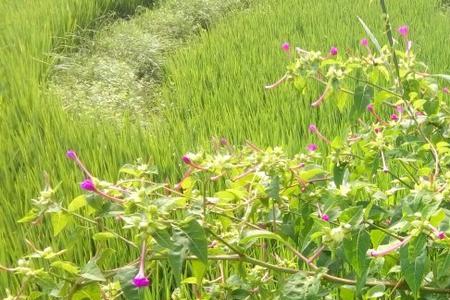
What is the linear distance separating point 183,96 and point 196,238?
2184 mm

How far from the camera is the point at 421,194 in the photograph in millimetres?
781

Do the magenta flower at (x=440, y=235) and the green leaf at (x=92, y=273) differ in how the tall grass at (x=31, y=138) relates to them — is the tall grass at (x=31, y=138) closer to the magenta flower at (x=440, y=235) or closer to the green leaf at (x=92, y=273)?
the green leaf at (x=92, y=273)

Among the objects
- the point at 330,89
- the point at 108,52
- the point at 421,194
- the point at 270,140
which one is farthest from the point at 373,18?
the point at 421,194

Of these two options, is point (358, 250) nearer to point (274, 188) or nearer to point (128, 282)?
point (274, 188)

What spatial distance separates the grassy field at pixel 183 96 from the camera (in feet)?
6.88

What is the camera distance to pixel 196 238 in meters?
0.74

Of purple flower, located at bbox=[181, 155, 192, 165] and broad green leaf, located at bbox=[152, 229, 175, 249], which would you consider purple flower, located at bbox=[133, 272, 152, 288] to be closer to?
broad green leaf, located at bbox=[152, 229, 175, 249]

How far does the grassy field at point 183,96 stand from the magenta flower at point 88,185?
0.65 meters


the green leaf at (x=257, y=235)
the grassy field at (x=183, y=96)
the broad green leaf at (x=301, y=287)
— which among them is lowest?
the grassy field at (x=183, y=96)

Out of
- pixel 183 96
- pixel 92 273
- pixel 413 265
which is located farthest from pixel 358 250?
pixel 183 96

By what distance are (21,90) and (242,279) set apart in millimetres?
2024

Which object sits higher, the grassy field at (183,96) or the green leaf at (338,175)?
the green leaf at (338,175)

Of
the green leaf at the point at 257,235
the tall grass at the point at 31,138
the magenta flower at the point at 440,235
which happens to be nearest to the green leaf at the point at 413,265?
the magenta flower at the point at 440,235

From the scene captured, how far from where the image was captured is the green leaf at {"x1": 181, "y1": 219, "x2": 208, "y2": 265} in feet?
2.41
